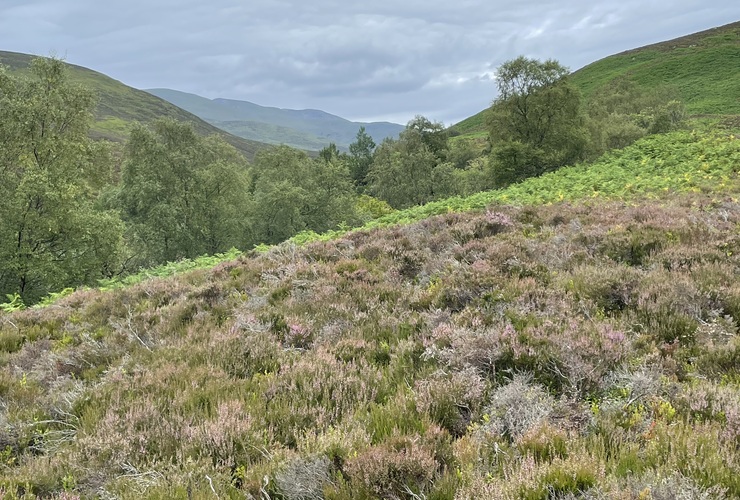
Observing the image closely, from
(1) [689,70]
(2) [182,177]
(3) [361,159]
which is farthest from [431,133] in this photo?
(1) [689,70]

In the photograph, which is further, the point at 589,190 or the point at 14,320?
the point at 589,190

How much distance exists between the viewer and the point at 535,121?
33.1 metres

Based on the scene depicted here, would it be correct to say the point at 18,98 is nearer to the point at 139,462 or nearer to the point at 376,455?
the point at 139,462

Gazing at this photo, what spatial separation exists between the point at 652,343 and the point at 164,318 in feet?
23.2

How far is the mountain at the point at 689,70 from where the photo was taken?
60.0 metres

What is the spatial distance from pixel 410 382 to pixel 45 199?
23.2 metres

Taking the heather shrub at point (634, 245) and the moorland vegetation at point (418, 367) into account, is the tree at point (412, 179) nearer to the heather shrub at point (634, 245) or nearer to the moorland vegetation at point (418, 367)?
the moorland vegetation at point (418, 367)

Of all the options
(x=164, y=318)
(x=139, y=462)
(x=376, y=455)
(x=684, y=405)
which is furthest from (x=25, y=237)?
(x=684, y=405)

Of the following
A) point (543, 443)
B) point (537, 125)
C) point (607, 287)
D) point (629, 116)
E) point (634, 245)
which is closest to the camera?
point (543, 443)

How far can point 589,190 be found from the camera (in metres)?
15.8

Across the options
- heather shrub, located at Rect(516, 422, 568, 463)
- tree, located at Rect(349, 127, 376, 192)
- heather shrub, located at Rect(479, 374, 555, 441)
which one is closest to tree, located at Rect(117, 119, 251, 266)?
heather shrub, located at Rect(479, 374, 555, 441)

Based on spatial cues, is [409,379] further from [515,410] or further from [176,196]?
[176,196]

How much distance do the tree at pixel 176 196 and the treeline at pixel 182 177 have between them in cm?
10

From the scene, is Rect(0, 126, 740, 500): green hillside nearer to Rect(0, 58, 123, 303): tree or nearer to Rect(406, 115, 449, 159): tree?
Rect(0, 58, 123, 303): tree
